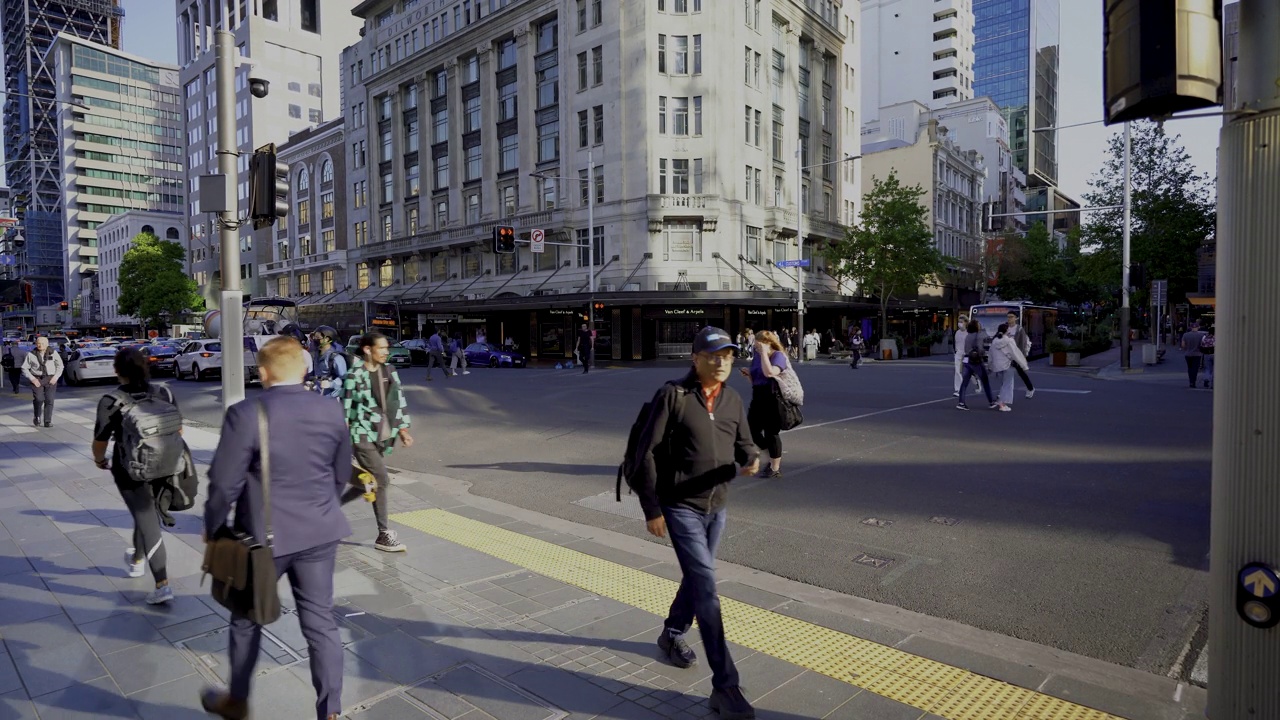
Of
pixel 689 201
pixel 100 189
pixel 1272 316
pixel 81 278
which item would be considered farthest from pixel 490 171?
pixel 81 278

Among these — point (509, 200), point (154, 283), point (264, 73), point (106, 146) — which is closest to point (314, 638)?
point (509, 200)

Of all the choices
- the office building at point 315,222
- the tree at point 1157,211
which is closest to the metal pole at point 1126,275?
the tree at point 1157,211

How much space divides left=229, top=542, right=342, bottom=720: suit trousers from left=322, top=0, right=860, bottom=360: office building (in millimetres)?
33142

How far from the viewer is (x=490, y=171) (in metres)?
48.7

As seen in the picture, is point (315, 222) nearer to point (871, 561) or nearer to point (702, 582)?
point (871, 561)

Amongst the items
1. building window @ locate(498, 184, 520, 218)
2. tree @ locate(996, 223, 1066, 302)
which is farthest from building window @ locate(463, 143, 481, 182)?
tree @ locate(996, 223, 1066, 302)

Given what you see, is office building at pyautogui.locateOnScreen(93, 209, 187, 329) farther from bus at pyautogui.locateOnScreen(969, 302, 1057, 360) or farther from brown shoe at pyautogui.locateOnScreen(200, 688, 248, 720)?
brown shoe at pyautogui.locateOnScreen(200, 688, 248, 720)

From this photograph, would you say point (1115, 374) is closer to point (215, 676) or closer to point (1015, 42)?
point (215, 676)

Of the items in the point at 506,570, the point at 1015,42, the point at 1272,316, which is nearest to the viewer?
the point at 1272,316

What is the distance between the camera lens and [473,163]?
1989 inches

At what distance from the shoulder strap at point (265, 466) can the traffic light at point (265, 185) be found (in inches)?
184

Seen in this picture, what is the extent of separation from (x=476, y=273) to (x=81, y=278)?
95204mm

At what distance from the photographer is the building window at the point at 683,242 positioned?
41688 millimetres

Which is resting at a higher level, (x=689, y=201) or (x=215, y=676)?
(x=689, y=201)
